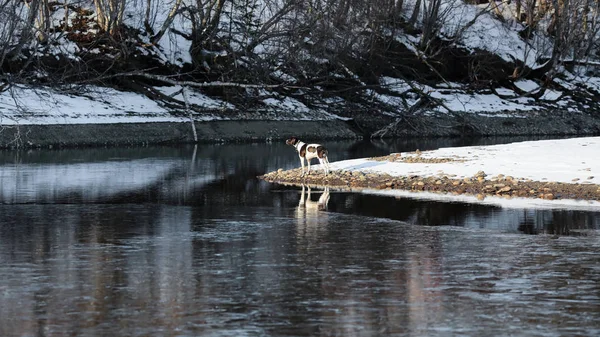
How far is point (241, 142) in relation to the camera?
139 ft

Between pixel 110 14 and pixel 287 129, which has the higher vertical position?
pixel 110 14

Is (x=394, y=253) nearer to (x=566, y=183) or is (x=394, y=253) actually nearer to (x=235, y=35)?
(x=566, y=183)

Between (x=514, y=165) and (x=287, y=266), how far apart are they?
40.3ft

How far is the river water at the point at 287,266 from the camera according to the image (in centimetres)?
971

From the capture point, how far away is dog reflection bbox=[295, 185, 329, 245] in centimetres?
1531

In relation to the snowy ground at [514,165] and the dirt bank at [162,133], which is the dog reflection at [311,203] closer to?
the snowy ground at [514,165]

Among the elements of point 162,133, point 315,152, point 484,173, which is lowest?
point 484,173

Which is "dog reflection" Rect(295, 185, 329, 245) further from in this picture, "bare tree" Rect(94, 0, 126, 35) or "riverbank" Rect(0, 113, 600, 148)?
"bare tree" Rect(94, 0, 126, 35)

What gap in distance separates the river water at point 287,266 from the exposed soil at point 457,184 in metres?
1.40

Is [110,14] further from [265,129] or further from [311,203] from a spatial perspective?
[311,203]

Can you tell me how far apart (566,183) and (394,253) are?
8569mm

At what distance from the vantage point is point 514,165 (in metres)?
24.0

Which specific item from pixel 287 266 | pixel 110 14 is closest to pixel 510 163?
pixel 287 266

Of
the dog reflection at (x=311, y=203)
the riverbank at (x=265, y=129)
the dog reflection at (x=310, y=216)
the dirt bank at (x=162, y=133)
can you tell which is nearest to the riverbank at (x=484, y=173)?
the dog reflection at (x=311, y=203)
